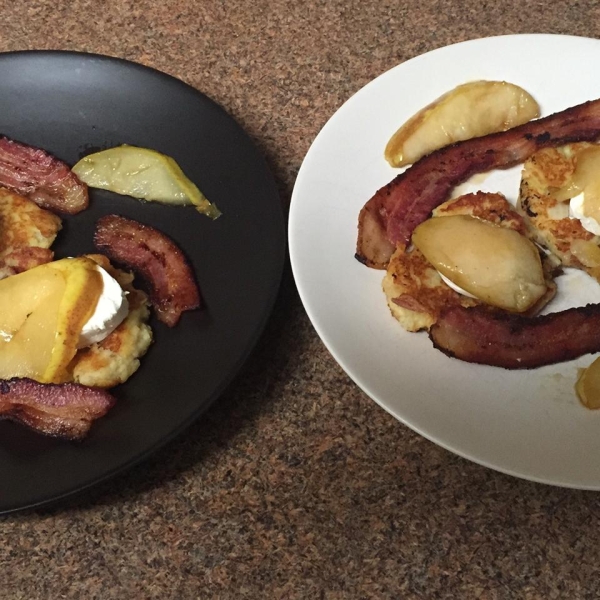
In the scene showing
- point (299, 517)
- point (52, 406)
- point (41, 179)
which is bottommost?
point (299, 517)

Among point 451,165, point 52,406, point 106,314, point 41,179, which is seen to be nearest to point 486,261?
point 451,165

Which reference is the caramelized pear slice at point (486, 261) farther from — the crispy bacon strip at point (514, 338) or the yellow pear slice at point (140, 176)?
→ the yellow pear slice at point (140, 176)

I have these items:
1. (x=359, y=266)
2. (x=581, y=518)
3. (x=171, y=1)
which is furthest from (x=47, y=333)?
(x=171, y=1)

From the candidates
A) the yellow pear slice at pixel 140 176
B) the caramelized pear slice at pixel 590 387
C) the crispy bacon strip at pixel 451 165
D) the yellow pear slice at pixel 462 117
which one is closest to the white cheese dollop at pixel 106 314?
the yellow pear slice at pixel 140 176

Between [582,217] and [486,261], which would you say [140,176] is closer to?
[486,261]

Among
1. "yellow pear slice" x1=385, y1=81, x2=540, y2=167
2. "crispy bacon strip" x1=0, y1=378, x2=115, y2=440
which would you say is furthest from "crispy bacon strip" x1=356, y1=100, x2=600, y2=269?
"crispy bacon strip" x1=0, y1=378, x2=115, y2=440

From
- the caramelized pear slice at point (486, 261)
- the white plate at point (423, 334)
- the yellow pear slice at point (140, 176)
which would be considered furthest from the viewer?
the yellow pear slice at point (140, 176)
